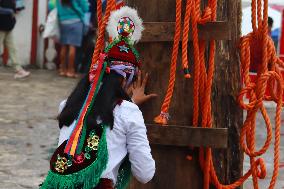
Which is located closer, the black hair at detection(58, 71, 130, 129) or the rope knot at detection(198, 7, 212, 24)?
the black hair at detection(58, 71, 130, 129)

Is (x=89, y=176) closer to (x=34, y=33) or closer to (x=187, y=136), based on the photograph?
(x=187, y=136)

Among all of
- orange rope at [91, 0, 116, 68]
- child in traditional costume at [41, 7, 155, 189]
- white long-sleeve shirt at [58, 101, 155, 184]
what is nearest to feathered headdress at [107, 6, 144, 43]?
child in traditional costume at [41, 7, 155, 189]

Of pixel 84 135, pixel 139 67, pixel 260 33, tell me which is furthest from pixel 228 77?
pixel 84 135

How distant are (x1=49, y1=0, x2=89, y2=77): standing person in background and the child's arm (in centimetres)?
829

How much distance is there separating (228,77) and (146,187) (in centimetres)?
72

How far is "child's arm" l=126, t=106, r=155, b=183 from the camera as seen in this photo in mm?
3197

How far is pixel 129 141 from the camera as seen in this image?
3.22 meters

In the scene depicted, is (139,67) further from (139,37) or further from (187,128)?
(187,128)

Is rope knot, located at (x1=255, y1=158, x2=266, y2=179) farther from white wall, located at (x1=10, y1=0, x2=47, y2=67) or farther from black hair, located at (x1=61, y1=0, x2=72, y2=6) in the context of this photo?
white wall, located at (x1=10, y1=0, x2=47, y2=67)

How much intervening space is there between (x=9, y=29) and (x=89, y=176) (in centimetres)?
815

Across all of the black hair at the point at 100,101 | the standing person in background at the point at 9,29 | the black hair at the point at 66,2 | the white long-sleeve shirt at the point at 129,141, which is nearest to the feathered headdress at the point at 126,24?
the black hair at the point at 100,101

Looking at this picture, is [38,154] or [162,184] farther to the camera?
[38,154]

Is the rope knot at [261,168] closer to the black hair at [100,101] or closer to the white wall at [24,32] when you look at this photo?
the black hair at [100,101]

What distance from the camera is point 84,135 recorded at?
10.4 ft
